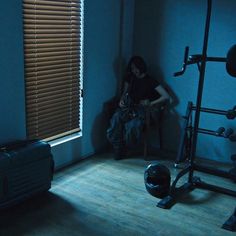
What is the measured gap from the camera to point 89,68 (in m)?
3.60

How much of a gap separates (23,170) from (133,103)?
4.96 ft

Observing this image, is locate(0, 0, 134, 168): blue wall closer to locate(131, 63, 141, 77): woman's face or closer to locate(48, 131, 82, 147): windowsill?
locate(48, 131, 82, 147): windowsill

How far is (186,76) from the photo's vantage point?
382 centimetres

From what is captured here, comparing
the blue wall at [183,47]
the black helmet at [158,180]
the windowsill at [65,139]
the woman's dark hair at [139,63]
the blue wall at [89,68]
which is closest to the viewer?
the blue wall at [89,68]

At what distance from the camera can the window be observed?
294 cm

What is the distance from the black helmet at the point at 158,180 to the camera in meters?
2.87

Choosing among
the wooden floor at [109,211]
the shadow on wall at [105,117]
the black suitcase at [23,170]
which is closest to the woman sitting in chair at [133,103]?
the shadow on wall at [105,117]

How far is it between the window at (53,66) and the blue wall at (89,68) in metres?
0.09

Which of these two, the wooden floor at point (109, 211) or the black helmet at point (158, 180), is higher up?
the black helmet at point (158, 180)

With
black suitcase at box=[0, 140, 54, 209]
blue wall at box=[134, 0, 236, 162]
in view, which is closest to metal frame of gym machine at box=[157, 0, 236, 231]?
blue wall at box=[134, 0, 236, 162]

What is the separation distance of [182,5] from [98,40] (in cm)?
95

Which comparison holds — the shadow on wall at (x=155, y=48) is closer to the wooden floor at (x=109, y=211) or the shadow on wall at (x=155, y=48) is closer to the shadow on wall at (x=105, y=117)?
the shadow on wall at (x=105, y=117)

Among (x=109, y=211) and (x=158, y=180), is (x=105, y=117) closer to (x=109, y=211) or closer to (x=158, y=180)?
(x=158, y=180)

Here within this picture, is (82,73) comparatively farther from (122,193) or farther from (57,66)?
(122,193)
